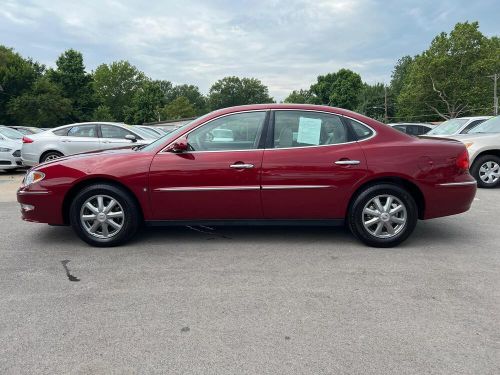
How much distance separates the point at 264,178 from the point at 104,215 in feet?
5.90

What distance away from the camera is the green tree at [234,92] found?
101625 millimetres

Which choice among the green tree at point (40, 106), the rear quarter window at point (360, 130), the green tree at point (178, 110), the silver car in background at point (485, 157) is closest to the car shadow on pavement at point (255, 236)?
the rear quarter window at point (360, 130)

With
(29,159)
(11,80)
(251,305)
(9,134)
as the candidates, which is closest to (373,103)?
(11,80)

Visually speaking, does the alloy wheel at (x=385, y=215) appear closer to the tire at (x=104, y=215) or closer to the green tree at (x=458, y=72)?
the tire at (x=104, y=215)

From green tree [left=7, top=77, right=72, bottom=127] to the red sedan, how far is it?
139ft

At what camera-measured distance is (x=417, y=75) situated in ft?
198

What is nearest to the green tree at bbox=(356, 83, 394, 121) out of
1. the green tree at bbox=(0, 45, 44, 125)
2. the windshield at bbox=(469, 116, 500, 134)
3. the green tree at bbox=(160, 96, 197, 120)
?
the green tree at bbox=(160, 96, 197, 120)

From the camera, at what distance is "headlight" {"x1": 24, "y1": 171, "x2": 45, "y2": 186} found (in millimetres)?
4552

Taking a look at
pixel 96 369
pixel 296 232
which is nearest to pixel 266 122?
pixel 296 232

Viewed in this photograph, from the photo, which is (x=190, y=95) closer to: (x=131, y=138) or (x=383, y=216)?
(x=131, y=138)

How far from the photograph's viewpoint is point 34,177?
15.1 feet

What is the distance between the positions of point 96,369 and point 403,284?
8.21ft

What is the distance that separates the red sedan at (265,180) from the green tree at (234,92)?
97728mm

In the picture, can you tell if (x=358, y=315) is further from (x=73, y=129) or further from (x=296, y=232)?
(x=73, y=129)
